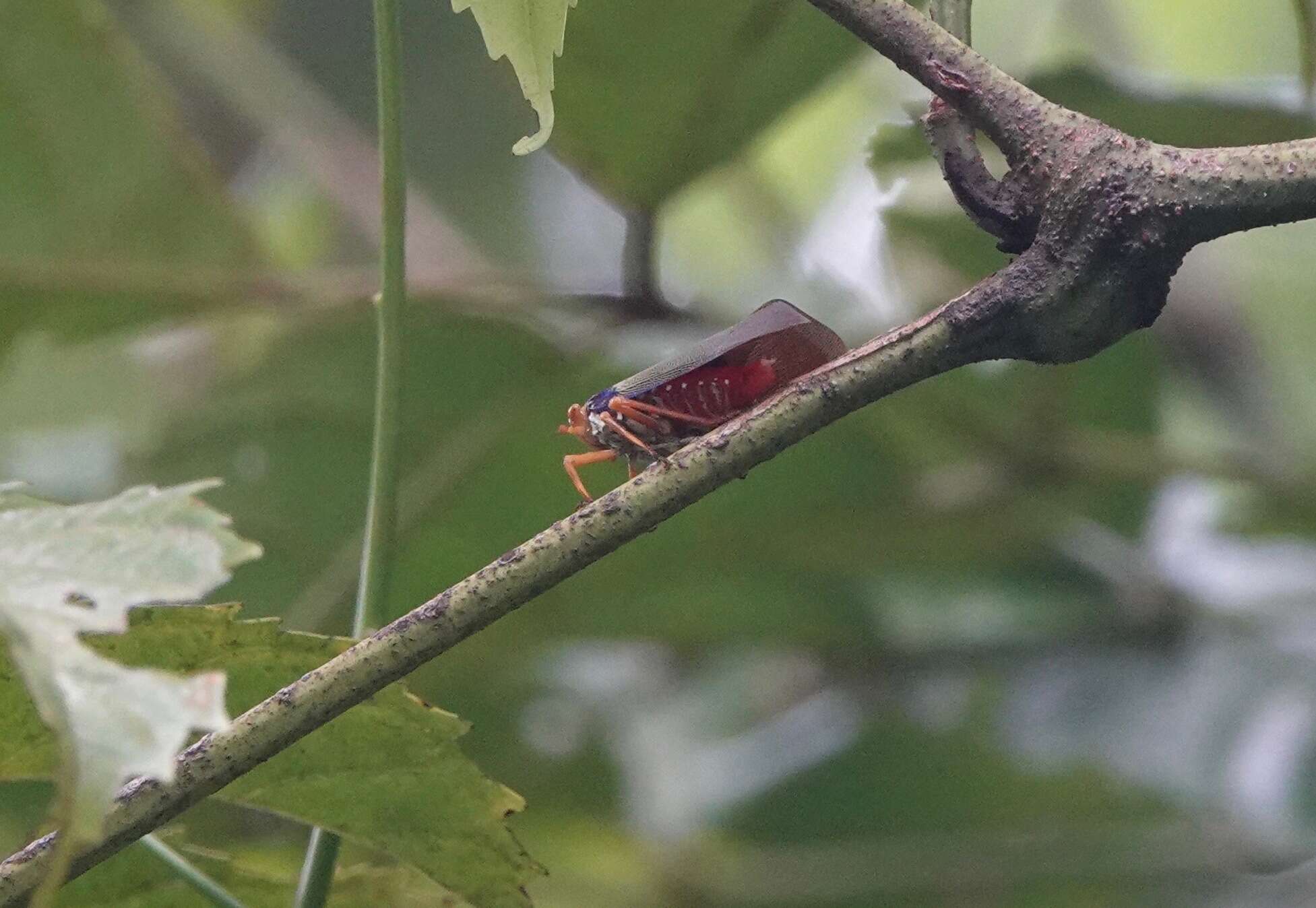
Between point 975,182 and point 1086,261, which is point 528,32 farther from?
point 1086,261

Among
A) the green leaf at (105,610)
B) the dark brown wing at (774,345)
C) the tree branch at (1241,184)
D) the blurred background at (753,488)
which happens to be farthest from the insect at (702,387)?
the blurred background at (753,488)

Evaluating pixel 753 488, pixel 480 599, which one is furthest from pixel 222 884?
pixel 753 488

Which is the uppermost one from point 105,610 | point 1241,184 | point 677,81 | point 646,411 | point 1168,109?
point 677,81

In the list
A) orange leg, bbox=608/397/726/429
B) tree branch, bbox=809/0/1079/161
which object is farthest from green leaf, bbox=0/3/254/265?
tree branch, bbox=809/0/1079/161

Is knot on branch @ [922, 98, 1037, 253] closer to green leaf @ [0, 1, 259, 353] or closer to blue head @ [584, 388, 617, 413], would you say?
blue head @ [584, 388, 617, 413]

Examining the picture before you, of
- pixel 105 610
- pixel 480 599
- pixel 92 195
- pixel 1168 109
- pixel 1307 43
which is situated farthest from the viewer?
pixel 92 195

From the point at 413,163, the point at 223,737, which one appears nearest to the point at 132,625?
the point at 223,737
